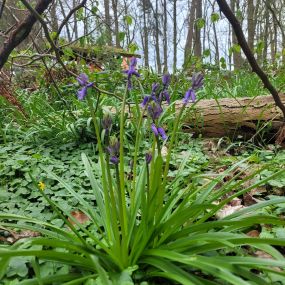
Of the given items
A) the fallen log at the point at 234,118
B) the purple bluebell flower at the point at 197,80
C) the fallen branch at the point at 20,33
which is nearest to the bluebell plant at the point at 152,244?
the purple bluebell flower at the point at 197,80

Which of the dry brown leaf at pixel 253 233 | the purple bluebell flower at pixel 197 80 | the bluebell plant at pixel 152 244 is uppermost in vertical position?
the purple bluebell flower at pixel 197 80

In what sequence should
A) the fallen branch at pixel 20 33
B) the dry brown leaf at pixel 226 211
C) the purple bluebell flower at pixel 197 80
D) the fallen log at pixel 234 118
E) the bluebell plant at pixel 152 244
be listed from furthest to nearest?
the fallen log at pixel 234 118
the dry brown leaf at pixel 226 211
the fallen branch at pixel 20 33
the purple bluebell flower at pixel 197 80
the bluebell plant at pixel 152 244

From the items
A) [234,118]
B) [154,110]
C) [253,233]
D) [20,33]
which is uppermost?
[20,33]

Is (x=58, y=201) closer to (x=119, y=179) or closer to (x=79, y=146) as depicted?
(x=119, y=179)

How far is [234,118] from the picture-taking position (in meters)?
3.49

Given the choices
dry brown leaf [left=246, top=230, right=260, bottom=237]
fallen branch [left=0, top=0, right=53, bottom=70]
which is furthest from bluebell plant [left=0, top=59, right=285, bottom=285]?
fallen branch [left=0, top=0, right=53, bottom=70]

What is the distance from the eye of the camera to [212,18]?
237 cm

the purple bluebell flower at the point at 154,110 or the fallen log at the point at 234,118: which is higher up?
the purple bluebell flower at the point at 154,110

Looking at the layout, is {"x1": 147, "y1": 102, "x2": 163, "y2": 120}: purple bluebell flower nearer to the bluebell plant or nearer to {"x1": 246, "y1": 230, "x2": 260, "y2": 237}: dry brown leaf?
the bluebell plant

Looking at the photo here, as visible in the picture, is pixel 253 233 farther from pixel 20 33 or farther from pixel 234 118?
pixel 234 118

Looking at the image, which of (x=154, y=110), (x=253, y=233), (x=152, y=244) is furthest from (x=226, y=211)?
(x=154, y=110)

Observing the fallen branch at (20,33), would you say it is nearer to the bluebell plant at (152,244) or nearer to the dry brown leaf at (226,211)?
the bluebell plant at (152,244)

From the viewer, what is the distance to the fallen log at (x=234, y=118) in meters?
3.40

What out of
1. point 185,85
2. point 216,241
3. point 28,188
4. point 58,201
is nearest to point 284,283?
point 216,241
